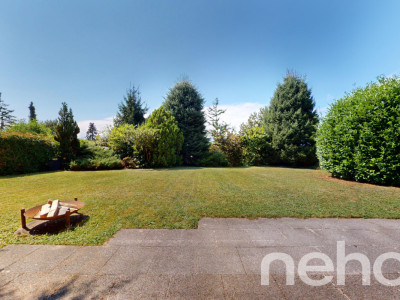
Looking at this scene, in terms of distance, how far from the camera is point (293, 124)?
13.6 metres

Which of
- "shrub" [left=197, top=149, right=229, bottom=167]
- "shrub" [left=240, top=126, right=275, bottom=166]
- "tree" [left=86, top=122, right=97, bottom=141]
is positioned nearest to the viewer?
"shrub" [left=240, top=126, right=275, bottom=166]

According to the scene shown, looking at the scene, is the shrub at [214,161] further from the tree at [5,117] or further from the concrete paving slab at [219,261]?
the tree at [5,117]

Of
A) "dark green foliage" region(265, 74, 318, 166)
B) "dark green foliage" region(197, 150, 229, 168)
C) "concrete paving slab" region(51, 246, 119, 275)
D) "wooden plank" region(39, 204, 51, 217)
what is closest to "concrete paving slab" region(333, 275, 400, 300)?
"concrete paving slab" region(51, 246, 119, 275)

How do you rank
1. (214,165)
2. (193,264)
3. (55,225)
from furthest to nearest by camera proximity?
(214,165) → (55,225) → (193,264)

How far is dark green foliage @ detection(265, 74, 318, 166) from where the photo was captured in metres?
13.6

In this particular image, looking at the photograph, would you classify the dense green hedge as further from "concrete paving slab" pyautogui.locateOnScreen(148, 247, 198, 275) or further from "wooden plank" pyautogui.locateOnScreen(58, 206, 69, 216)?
"concrete paving slab" pyautogui.locateOnScreen(148, 247, 198, 275)

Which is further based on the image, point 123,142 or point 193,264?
point 123,142

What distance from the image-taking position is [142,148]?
1195cm

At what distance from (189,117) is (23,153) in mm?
11613

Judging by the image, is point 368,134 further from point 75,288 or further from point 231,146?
point 231,146

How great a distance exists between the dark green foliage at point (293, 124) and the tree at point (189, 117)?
606cm

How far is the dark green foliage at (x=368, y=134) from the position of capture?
5.91 meters

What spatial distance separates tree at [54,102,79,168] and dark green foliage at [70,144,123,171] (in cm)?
63

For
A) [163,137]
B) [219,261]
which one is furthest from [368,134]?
[163,137]
